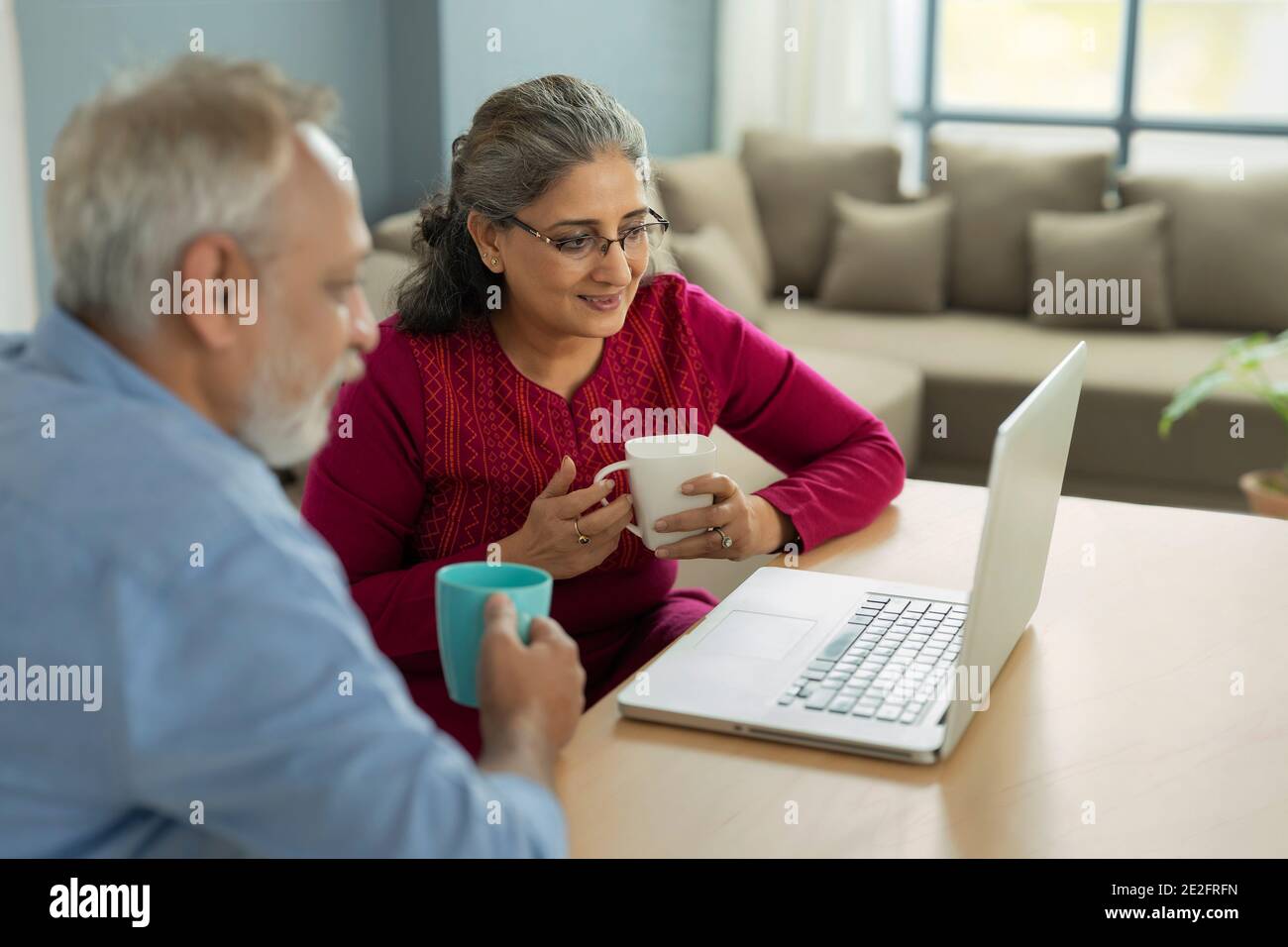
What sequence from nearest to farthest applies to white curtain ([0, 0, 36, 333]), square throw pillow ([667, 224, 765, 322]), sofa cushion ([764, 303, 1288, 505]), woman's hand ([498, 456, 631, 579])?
woman's hand ([498, 456, 631, 579])
white curtain ([0, 0, 36, 333])
sofa cushion ([764, 303, 1288, 505])
square throw pillow ([667, 224, 765, 322])

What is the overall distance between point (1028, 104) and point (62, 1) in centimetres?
351

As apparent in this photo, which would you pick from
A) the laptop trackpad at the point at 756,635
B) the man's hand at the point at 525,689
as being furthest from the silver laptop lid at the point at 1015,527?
the man's hand at the point at 525,689

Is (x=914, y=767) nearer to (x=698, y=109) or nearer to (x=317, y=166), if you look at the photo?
(x=317, y=166)

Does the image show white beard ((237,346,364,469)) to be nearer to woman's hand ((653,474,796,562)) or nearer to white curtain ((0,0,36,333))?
woman's hand ((653,474,796,562))

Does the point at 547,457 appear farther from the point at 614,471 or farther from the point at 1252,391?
the point at 1252,391

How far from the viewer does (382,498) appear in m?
1.67

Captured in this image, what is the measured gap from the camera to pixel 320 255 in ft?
3.00

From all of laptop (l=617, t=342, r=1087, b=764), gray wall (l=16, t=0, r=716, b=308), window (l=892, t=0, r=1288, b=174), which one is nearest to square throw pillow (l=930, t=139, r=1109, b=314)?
window (l=892, t=0, r=1288, b=174)

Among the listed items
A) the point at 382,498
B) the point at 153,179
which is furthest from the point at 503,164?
the point at 153,179

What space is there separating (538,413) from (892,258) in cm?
294

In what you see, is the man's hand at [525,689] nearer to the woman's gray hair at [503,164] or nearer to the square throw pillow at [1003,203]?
the woman's gray hair at [503,164]

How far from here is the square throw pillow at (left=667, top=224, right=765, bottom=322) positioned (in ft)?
12.9

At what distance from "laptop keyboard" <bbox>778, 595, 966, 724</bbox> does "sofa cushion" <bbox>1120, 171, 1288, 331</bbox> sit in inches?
123
